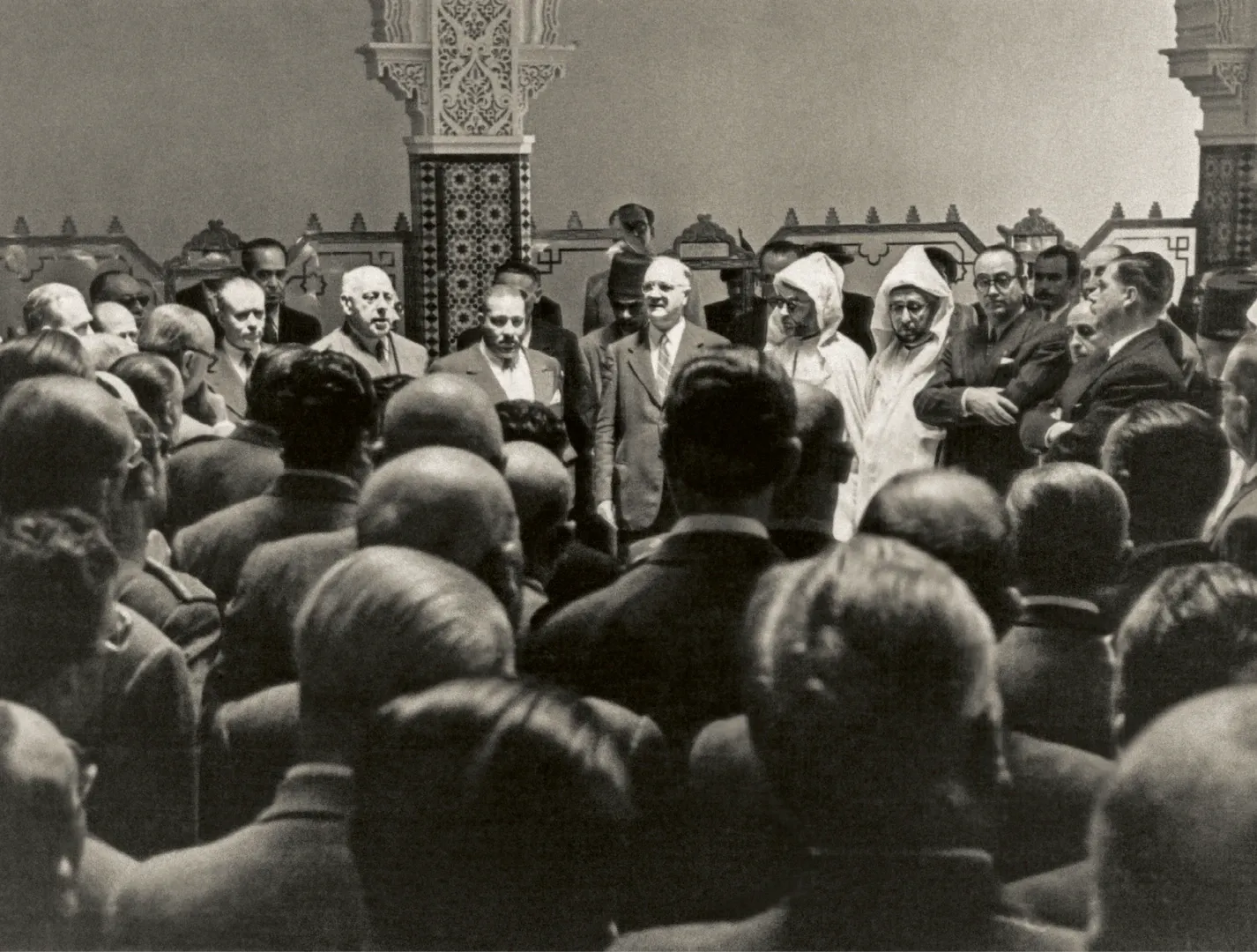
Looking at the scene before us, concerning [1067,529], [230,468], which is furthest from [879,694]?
[230,468]

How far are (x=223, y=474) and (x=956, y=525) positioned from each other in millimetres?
1575

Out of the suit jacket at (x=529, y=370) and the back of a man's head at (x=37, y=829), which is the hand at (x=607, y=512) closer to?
the suit jacket at (x=529, y=370)

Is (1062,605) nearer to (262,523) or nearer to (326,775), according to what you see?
(326,775)

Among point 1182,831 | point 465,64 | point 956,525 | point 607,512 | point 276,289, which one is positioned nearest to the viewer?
point 1182,831

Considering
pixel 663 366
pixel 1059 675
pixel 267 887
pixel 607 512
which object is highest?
pixel 663 366

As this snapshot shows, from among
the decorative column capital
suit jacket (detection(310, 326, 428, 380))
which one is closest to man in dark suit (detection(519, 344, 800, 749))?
suit jacket (detection(310, 326, 428, 380))

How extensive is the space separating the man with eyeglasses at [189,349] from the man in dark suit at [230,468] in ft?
2.40

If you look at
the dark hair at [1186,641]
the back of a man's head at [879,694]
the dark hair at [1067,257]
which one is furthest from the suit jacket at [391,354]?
the back of a man's head at [879,694]

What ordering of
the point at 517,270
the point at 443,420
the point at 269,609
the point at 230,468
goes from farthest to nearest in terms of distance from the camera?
1. the point at 517,270
2. the point at 230,468
3. the point at 443,420
4. the point at 269,609

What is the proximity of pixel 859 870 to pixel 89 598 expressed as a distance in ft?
3.58

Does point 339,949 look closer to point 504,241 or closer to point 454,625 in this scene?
point 454,625

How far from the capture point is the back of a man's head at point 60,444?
2635mm

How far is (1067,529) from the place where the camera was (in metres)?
2.77

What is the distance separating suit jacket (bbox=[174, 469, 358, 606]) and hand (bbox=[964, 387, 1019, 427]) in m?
2.19
